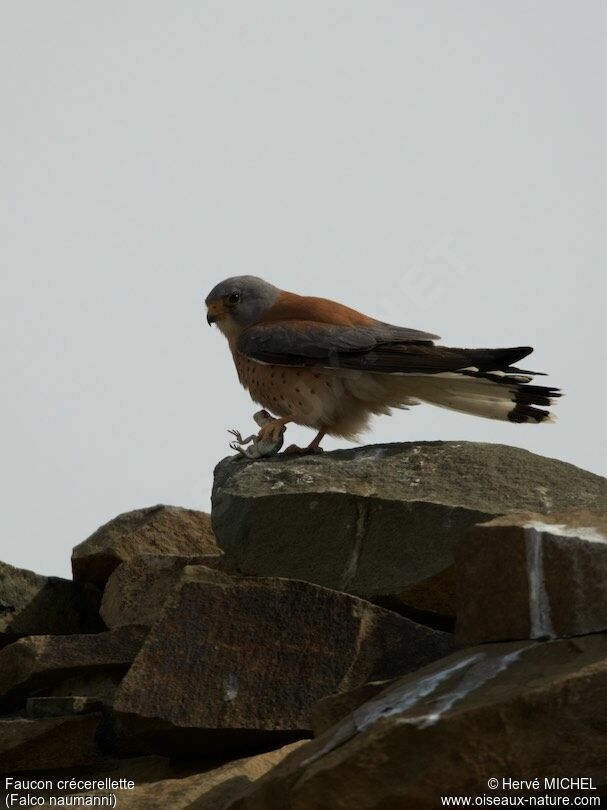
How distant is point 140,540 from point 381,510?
4.75 ft

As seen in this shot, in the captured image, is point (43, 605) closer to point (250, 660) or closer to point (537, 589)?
point (250, 660)

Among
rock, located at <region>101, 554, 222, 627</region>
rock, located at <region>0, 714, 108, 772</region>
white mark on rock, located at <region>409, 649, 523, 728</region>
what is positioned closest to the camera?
white mark on rock, located at <region>409, 649, 523, 728</region>

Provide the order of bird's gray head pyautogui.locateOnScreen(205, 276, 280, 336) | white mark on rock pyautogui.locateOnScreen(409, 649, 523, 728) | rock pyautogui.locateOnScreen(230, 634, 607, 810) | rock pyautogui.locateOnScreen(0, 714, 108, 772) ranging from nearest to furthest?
rock pyautogui.locateOnScreen(230, 634, 607, 810) → white mark on rock pyautogui.locateOnScreen(409, 649, 523, 728) → rock pyautogui.locateOnScreen(0, 714, 108, 772) → bird's gray head pyautogui.locateOnScreen(205, 276, 280, 336)

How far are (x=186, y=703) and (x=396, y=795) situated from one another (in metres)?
1.10

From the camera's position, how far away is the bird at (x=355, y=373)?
5.54 m

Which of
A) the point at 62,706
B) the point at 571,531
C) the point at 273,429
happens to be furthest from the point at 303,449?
the point at 571,531

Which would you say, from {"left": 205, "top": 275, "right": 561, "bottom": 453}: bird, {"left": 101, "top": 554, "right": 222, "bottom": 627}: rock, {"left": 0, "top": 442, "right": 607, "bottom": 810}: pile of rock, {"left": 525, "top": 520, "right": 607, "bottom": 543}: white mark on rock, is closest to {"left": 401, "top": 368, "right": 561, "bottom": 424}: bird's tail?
{"left": 205, "top": 275, "right": 561, "bottom": 453}: bird

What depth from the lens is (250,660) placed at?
A: 13.2ft

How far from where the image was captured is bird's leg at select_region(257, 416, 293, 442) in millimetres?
5820

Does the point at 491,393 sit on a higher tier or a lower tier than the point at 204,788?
higher

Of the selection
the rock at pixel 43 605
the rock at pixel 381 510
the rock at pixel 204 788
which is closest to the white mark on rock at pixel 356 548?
the rock at pixel 381 510

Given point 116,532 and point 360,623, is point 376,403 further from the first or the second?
point 360,623

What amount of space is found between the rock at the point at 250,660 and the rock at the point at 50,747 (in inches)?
5.3

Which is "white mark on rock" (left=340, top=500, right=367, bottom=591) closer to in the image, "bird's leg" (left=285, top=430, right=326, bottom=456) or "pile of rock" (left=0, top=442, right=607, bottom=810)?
"pile of rock" (left=0, top=442, right=607, bottom=810)
